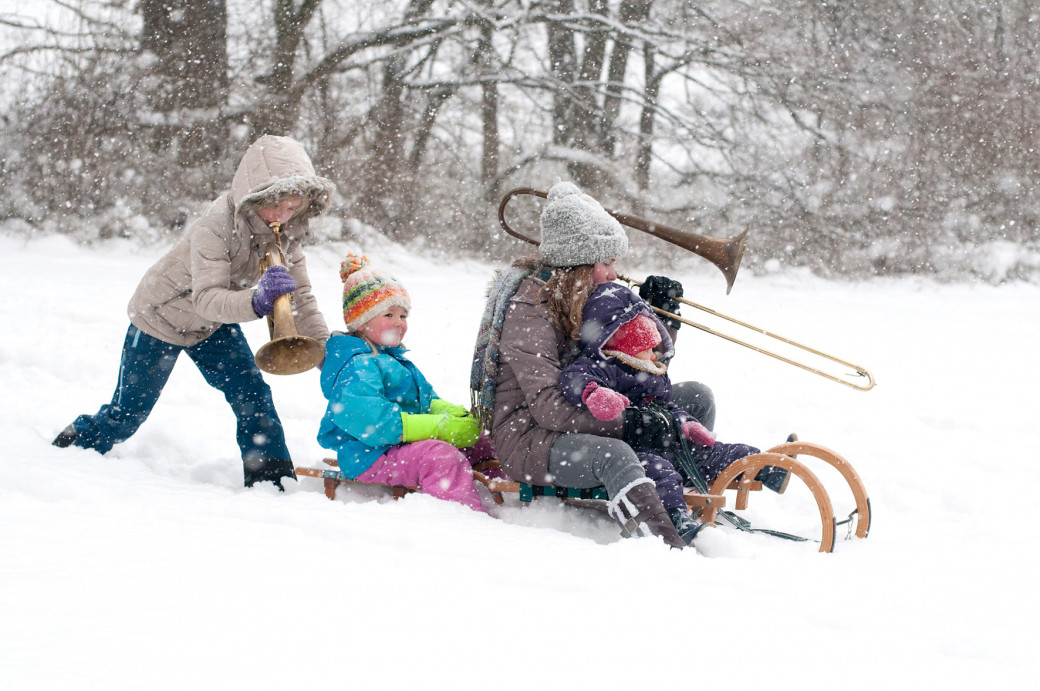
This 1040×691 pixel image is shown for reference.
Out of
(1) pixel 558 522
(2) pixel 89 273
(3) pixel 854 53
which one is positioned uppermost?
(3) pixel 854 53

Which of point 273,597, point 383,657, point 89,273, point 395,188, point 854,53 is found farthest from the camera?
point 854,53

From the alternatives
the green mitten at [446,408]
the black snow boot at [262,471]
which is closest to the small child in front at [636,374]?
the green mitten at [446,408]

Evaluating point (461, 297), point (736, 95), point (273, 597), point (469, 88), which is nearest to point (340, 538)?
point (273, 597)

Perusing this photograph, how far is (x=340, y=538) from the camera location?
2412 millimetres

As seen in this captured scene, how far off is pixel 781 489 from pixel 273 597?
6.13ft

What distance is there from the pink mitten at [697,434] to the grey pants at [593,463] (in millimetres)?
321

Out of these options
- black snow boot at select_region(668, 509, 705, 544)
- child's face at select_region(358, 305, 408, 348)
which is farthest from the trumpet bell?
black snow boot at select_region(668, 509, 705, 544)

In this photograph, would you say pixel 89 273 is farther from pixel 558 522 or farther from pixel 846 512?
pixel 846 512

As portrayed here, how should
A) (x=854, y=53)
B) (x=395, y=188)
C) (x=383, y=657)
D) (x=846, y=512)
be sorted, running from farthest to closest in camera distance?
(x=854, y=53) < (x=395, y=188) < (x=846, y=512) < (x=383, y=657)

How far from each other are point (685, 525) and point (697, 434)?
43cm

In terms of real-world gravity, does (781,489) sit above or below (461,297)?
above

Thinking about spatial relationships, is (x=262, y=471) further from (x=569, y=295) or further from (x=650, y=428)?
(x=650, y=428)

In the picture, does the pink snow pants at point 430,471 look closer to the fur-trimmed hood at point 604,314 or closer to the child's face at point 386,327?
the child's face at point 386,327

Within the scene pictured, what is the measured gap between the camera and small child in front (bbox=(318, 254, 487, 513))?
3.11m
